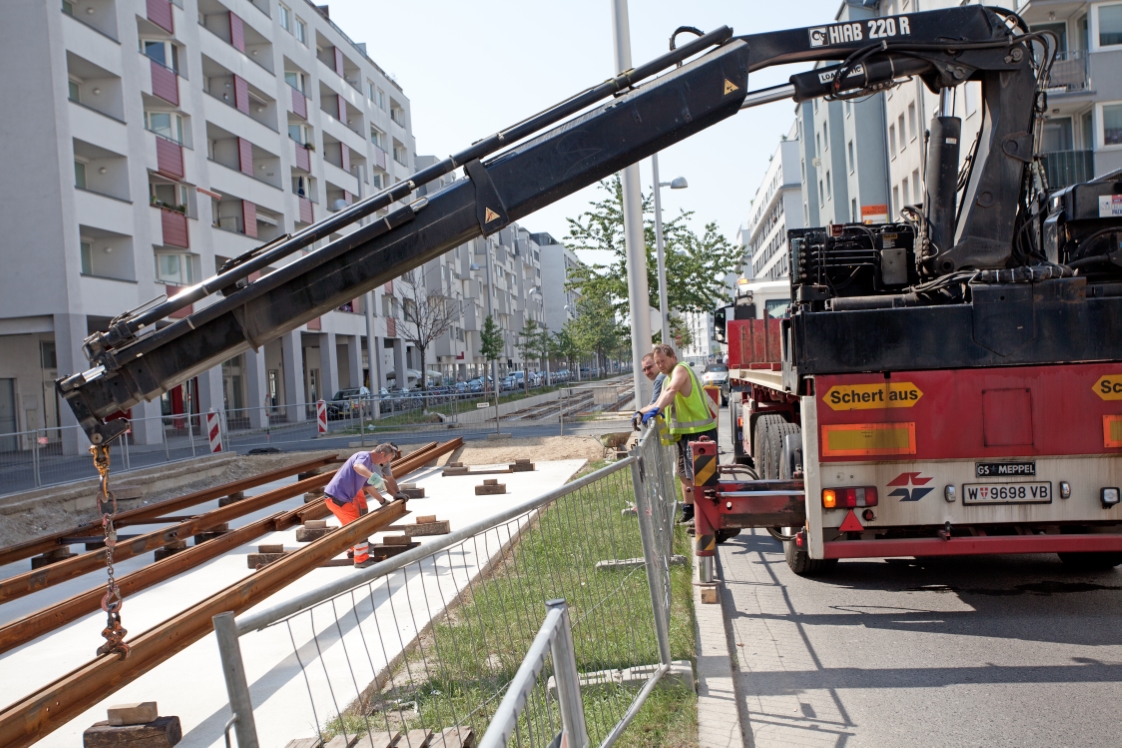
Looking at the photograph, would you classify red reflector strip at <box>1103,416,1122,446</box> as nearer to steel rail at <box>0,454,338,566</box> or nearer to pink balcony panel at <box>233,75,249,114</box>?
steel rail at <box>0,454,338,566</box>

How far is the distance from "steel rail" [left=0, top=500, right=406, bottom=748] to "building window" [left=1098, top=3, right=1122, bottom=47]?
28862 millimetres

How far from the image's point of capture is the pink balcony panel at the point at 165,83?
3278 cm

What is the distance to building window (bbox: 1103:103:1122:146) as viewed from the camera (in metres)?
27.7

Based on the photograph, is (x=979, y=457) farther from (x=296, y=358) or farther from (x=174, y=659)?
(x=296, y=358)

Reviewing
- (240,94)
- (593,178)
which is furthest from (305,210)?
(593,178)

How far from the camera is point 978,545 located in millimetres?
6023

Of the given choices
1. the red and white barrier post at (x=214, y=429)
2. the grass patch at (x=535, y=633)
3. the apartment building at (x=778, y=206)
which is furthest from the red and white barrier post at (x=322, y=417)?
the apartment building at (x=778, y=206)

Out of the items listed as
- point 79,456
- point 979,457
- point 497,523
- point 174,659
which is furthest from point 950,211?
point 79,456

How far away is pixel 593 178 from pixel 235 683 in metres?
4.59

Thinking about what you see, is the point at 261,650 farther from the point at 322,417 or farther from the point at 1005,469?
the point at 322,417

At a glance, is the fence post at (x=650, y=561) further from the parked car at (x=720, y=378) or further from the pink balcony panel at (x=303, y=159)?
the pink balcony panel at (x=303, y=159)

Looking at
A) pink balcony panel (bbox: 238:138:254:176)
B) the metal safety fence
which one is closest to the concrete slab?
the metal safety fence

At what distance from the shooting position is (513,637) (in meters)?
3.41

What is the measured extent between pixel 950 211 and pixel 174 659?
6271mm
